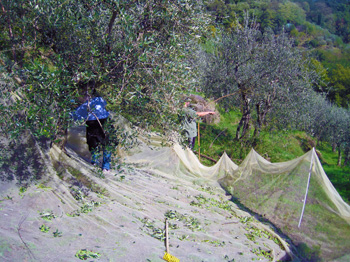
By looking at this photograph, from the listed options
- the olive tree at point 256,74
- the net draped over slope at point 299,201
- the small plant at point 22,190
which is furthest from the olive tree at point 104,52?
the olive tree at point 256,74

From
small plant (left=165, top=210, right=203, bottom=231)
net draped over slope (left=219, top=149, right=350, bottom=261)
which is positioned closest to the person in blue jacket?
small plant (left=165, top=210, right=203, bottom=231)

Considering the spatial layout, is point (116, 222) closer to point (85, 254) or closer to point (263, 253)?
point (85, 254)

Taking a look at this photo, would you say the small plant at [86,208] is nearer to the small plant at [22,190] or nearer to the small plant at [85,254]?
the small plant at [22,190]

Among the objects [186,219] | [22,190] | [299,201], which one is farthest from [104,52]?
[299,201]

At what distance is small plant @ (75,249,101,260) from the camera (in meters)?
3.45

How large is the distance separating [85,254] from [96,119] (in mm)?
2926

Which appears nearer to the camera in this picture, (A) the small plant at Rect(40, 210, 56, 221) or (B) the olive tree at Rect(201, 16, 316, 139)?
(A) the small plant at Rect(40, 210, 56, 221)

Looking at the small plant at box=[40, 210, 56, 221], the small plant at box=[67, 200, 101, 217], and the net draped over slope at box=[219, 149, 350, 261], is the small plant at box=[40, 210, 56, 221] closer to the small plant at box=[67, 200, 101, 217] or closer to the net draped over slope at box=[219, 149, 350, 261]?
the small plant at box=[67, 200, 101, 217]

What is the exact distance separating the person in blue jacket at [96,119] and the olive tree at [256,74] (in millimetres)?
7027

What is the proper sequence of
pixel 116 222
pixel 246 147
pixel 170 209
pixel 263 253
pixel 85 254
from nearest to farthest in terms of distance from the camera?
pixel 85 254 < pixel 116 222 < pixel 263 253 < pixel 170 209 < pixel 246 147

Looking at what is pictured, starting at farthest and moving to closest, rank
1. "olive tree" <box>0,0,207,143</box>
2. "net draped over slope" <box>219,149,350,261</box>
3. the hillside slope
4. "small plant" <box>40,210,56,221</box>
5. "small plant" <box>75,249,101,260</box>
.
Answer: "net draped over slope" <box>219,149,350,261</box> < "olive tree" <box>0,0,207,143</box> < "small plant" <box>40,210,56,221</box> < the hillside slope < "small plant" <box>75,249,101,260</box>

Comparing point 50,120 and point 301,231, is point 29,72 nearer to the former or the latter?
point 50,120

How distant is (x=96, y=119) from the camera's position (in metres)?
5.95

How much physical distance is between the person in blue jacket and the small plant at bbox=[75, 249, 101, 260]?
1859 mm
